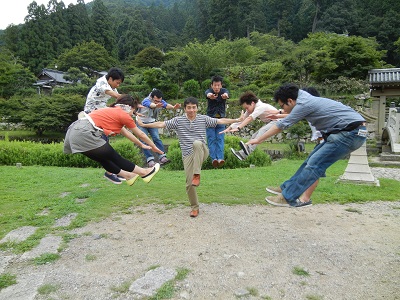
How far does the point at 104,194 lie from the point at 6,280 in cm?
333

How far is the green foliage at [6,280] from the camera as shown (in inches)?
129

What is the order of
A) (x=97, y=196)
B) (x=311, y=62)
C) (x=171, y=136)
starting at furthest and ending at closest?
(x=171, y=136), (x=311, y=62), (x=97, y=196)

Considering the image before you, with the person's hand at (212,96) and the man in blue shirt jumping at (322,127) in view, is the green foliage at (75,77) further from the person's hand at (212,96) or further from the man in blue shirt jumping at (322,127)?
the man in blue shirt jumping at (322,127)

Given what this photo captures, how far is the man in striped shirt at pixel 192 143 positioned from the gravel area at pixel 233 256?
1.53 ft

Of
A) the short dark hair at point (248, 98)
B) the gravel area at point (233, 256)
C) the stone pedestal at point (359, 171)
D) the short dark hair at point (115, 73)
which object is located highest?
the short dark hair at point (115, 73)

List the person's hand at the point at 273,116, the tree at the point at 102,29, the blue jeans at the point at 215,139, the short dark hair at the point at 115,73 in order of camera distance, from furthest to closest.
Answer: the tree at the point at 102,29 → the blue jeans at the point at 215,139 → the short dark hair at the point at 115,73 → the person's hand at the point at 273,116

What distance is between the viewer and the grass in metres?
5.18

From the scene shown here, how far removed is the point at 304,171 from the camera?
14.0 ft

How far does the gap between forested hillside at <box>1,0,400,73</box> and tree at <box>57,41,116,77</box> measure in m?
3.22

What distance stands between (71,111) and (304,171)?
22.6 meters

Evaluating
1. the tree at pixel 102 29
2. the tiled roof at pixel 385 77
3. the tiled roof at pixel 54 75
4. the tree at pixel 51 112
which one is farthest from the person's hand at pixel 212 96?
the tree at pixel 102 29

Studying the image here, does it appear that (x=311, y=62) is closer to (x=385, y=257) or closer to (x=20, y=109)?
(x=385, y=257)

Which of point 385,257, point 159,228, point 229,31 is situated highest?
point 229,31

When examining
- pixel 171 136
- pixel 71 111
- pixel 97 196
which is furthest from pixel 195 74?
pixel 97 196
